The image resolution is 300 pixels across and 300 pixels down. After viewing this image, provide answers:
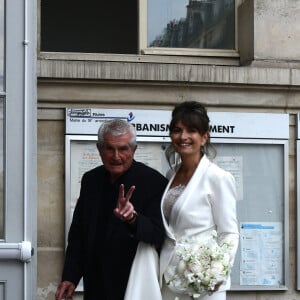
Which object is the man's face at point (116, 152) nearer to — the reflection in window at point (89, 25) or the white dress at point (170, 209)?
the white dress at point (170, 209)

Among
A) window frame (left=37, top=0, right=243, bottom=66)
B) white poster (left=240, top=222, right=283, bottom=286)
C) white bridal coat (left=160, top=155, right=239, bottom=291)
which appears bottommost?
white poster (left=240, top=222, right=283, bottom=286)

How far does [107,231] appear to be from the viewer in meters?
4.33

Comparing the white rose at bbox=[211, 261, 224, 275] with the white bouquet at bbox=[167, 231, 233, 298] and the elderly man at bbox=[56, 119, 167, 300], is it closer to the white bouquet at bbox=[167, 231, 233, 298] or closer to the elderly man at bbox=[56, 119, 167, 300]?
the white bouquet at bbox=[167, 231, 233, 298]

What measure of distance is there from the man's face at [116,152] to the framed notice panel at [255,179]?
7.58 feet

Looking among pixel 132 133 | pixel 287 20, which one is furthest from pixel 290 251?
pixel 132 133

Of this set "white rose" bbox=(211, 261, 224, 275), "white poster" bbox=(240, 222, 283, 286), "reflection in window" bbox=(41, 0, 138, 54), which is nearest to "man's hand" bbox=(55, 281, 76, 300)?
"white rose" bbox=(211, 261, 224, 275)

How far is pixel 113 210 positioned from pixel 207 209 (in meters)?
0.59

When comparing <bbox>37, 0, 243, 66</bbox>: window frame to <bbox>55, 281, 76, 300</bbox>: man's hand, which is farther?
<bbox>37, 0, 243, 66</bbox>: window frame

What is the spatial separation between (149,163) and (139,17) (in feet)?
4.36

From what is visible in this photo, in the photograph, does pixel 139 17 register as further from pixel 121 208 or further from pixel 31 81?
pixel 121 208

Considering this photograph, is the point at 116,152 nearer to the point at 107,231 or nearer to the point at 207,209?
the point at 107,231

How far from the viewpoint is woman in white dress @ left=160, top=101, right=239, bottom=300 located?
4.01m

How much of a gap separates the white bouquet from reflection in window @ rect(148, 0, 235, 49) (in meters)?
3.43

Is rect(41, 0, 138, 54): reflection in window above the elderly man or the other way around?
above
